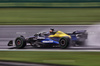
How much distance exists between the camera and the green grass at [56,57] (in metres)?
9.56

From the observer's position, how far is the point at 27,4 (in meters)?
19.1

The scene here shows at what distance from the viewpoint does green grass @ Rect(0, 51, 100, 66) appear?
31.4 ft

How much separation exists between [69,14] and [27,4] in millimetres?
3768

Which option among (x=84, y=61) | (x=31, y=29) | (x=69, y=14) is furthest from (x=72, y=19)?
(x=84, y=61)

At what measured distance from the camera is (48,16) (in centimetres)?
1838

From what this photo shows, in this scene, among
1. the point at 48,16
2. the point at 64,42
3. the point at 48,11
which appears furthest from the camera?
the point at 48,11

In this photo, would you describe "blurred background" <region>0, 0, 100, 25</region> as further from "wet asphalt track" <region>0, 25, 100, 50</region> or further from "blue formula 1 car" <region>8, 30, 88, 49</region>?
"blue formula 1 car" <region>8, 30, 88, 49</region>

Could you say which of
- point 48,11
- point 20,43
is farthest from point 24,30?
point 48,11

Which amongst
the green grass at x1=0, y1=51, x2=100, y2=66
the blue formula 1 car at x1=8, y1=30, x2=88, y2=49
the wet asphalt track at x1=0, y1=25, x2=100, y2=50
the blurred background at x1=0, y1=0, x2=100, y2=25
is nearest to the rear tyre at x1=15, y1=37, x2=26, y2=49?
the blue formula 1 car at x1=8, y1=30, x2=88, y2=49

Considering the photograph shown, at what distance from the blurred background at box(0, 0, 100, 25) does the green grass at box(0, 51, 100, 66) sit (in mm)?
6576

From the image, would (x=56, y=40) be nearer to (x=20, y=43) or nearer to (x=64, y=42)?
(x=64, y=42)

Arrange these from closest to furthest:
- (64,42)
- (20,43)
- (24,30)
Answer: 1. (64,42)
2. (20,43)
3. (24,30)

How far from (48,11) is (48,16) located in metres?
0.59

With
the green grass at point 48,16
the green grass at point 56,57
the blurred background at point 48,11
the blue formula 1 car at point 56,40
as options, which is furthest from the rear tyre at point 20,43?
the blurred background at point 48,11
